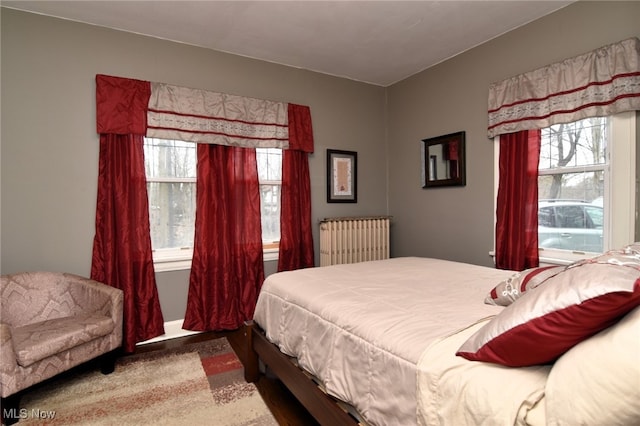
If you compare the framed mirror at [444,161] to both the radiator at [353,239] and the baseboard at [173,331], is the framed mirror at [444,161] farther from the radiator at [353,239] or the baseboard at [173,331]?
the baseboard at [173,331]

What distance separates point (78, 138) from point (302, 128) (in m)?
2.04

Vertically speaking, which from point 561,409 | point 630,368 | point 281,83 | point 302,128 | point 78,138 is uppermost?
point 281,83

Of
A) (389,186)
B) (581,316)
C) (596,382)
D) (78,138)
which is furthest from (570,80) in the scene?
(78,138)

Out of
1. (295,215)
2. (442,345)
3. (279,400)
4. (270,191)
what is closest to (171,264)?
(270,191)

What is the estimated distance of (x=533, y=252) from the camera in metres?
2.75

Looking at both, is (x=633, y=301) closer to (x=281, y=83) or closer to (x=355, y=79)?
(x=281, y=83)

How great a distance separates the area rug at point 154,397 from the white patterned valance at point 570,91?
9.58 feet

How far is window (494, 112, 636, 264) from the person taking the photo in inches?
90.0

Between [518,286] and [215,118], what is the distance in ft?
9.24

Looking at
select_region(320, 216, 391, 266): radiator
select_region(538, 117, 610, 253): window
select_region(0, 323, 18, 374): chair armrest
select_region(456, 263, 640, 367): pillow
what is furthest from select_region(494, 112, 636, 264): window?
select_region(0, 323, 18, 374): chair armrest

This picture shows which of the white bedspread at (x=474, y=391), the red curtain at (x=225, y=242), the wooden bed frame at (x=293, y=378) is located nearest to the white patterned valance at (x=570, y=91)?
the white bedspread at (x=474, y=391)

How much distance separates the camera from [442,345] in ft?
3.60

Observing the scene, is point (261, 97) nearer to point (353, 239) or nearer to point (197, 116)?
point (197, 116)

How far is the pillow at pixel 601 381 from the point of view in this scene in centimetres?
67
